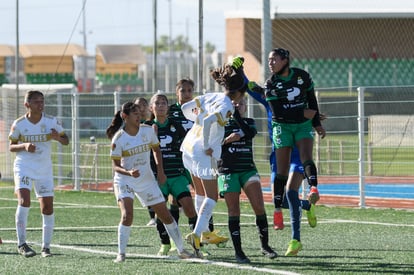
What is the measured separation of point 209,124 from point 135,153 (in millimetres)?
915

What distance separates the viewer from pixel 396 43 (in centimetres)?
3105

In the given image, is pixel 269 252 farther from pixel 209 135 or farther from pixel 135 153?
pixel 135 153

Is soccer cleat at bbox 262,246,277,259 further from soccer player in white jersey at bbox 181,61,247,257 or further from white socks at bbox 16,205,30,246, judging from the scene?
white socks at bbox 16,205,30,246

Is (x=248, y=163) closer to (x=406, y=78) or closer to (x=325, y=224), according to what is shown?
(x=325, y=224)

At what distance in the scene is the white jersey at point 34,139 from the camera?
487 inches

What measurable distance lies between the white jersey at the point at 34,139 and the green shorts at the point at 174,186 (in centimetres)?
139

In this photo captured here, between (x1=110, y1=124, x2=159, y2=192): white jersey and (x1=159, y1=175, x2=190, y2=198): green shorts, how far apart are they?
1.20 meters

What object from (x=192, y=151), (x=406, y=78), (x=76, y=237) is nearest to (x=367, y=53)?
(x=406, y=78)

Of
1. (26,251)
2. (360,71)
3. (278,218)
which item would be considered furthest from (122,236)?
(360,71)

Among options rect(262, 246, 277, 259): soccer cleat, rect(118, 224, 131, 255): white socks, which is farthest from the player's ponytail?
rect(262, 246, 277, 259): soccer cleat

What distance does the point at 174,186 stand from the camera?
12.8m

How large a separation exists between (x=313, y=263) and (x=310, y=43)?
21.2 meters

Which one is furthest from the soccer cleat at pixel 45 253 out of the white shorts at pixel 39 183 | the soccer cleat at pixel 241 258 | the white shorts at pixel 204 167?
the soccer cleat at pixel 241 258

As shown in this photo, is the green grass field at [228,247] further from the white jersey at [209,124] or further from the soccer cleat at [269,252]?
the white jersey at [209,124]
